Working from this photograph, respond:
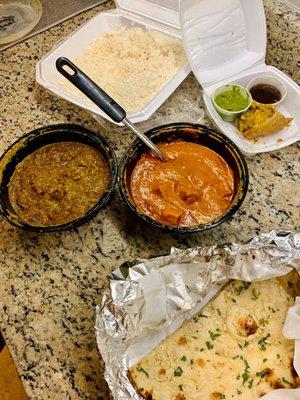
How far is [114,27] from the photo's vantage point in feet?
5.61

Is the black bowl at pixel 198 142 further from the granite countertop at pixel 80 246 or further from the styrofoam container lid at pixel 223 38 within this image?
the styrofoam container lid at pixel 223 38

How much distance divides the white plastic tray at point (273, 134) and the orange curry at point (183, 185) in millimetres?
152

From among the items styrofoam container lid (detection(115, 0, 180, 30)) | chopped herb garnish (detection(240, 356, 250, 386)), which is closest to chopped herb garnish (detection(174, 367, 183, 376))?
chopped herb garnish (detection(240, 356, 250, 386))

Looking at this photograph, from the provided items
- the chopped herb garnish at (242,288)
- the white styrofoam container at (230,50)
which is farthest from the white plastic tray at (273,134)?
the chopped herb garnish at (242,288)

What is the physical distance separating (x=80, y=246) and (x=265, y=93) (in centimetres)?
69

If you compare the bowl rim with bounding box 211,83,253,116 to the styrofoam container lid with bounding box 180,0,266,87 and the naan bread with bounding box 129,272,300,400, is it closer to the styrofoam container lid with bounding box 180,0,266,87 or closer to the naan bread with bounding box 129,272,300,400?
the styrofoam container lid with bounding box 180,0,266,87

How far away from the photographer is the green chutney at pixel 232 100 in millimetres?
1441

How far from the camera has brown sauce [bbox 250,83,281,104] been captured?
1.49 metres

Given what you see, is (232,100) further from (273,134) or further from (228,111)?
(273,134)

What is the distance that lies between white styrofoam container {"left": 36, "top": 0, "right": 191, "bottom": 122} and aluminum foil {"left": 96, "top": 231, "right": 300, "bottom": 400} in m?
0.61

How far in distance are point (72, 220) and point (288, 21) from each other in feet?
3.02

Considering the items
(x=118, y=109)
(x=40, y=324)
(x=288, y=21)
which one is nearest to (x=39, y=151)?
(x=118, y=109)

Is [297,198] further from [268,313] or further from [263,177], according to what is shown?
[268,313]

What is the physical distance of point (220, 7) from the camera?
1.48 m
